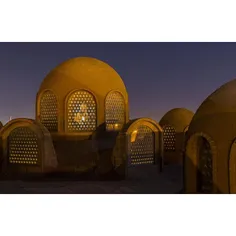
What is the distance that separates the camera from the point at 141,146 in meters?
11.9

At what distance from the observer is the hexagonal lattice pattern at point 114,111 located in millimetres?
12492

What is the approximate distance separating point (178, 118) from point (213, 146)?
28.7ft

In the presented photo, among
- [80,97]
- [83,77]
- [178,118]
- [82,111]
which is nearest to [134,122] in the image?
[82,111]

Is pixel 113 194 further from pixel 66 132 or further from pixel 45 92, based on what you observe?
pixel 45 92

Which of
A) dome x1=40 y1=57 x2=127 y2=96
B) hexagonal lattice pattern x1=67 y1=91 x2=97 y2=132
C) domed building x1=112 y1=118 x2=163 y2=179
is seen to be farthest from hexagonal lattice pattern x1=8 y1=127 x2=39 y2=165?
domed building x1=112 y1=118 x2=163 y2=179

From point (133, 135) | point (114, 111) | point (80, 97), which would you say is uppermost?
point (80, 97)

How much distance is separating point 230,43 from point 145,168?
5.56m

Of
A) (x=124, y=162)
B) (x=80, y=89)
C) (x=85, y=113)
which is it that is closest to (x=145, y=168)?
(x=124, y=162)

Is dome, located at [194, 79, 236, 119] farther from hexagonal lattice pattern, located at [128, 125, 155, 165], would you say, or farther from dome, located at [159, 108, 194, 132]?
dome, located at [159, 108, 194, 132]

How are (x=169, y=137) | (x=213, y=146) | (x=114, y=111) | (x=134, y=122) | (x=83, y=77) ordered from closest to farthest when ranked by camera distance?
(x=213, y=146) < (x=134, y=122) < (x=83, y=77) < (x=114, y=111) < (x=169, y=137)

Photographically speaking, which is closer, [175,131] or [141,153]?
[141,153]

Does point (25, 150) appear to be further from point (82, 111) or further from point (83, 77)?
point (83, 77)

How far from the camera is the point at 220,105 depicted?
7.37 meters

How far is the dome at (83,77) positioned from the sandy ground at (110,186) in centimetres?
351
